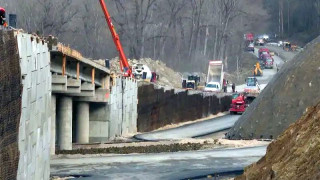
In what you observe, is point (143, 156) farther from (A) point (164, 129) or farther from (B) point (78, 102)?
(A) point (164, 129)

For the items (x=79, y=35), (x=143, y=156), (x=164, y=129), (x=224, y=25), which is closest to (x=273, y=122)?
(x=143, y=156)

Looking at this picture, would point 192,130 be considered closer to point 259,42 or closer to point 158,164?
point 158,164

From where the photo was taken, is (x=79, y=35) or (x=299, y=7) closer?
(x=79, y=35)

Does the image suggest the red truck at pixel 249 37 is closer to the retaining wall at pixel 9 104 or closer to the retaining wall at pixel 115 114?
the retaining wall at pixel 115 114

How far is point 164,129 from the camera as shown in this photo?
206 ft

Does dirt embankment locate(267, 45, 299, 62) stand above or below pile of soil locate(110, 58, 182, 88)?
above

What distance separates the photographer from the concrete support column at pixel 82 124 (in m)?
51.5

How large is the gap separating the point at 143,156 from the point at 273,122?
11.5 meters

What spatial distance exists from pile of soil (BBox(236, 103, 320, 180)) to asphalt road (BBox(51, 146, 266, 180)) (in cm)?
969

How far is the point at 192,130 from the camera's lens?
60344 mm

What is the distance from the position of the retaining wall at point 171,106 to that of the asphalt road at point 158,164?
24.1 metres

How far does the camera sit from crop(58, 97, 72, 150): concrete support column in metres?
45.2

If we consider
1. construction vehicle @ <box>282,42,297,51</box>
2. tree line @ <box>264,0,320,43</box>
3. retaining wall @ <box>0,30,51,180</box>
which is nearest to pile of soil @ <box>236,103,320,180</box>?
retaining wall @ <box>0,30,51,180</box>

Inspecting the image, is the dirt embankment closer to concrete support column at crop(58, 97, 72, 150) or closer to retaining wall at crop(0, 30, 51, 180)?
concrete support column at crop(58, 97, 72, 150)
